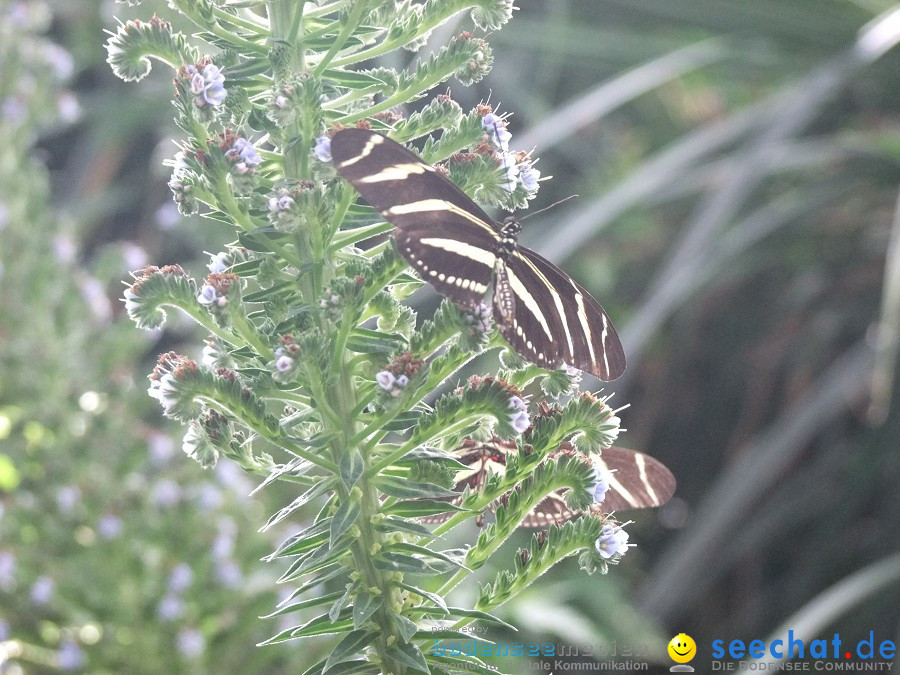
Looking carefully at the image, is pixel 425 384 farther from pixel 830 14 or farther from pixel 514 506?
pixel 830 14

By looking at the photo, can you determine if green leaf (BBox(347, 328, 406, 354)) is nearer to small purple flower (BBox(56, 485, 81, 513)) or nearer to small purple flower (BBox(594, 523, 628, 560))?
small purple flower (BBox(594, 523, 628, 560))

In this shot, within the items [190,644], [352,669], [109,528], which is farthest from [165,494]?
[352,669]

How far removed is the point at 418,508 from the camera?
4.71 feet

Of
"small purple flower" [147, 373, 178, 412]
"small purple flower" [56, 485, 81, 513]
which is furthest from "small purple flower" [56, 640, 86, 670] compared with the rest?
"small purple flower" [147, 373, 178, 412]

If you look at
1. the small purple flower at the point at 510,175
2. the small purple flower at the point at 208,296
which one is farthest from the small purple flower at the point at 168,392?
the small purple flower at the point at 510,175

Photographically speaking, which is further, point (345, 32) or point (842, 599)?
point (842, 599)

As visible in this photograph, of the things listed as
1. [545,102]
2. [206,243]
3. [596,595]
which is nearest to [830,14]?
[545,102]

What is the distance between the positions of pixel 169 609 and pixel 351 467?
2.04 metres

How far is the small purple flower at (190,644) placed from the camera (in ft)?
9.94

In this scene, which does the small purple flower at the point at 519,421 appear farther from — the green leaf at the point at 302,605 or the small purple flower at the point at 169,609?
the small purple flower at the point at 169,609

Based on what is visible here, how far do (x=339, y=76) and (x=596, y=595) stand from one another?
2.83 metres

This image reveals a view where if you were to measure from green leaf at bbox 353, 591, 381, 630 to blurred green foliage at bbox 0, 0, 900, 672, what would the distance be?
6.21ft

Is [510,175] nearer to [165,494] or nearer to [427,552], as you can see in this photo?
[427,552]

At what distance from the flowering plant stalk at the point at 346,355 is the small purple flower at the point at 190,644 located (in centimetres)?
177
